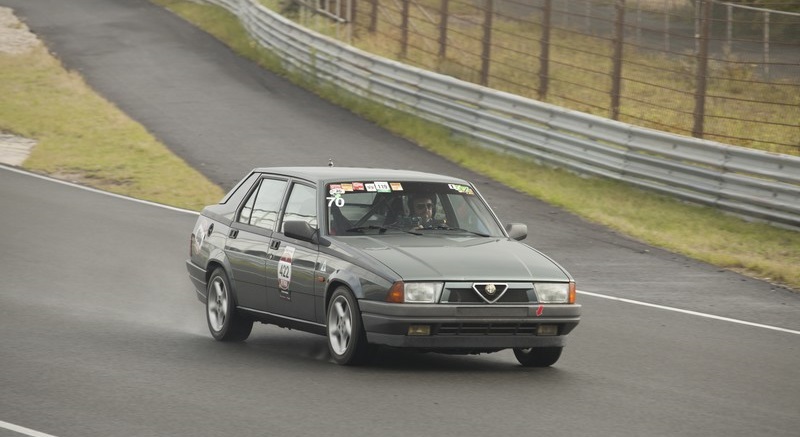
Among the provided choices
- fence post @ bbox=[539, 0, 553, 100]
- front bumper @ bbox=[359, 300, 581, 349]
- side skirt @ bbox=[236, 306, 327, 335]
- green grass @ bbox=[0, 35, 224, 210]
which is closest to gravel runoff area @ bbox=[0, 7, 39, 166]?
green grass @ bbox=[0, 35, 224, 210]

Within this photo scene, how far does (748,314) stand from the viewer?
1285 cm

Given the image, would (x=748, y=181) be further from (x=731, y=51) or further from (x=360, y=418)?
(x=360, y=418)

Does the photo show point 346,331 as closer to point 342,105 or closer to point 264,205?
point 264,205

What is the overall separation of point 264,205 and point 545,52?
13356mm

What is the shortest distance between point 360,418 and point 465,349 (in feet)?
5.15

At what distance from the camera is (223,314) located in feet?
36.1

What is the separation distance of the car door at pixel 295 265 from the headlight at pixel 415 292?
992mm

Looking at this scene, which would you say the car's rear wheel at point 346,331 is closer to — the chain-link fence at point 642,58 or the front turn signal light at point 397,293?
the front turn signal light at point 397,293

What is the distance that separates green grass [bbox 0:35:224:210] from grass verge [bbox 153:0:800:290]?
4.72 m

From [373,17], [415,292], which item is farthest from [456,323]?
[373,17]

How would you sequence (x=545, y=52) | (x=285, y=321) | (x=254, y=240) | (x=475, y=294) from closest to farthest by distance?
(x=475, y=294), (x=285, y=321), (x=254, y=240), (x=545, y=52)

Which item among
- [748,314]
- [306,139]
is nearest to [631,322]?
[748,314]

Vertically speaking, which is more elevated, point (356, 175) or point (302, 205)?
point (356, 175)

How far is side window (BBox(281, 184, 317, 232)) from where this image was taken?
1007 cm
